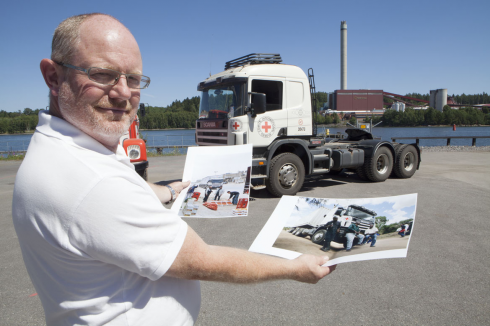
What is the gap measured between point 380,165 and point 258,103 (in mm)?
4944

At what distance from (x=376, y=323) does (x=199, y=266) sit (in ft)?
7.19

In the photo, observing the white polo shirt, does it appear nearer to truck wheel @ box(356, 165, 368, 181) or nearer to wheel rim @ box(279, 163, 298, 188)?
wheel rim @ box(279, 163, 298, 188)

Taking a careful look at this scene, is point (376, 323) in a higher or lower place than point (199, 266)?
lower

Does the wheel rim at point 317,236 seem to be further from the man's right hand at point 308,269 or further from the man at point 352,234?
the man's right hand at point 308,269

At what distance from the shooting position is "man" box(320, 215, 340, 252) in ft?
4.73

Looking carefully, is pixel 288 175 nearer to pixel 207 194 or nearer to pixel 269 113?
pixel 269 113

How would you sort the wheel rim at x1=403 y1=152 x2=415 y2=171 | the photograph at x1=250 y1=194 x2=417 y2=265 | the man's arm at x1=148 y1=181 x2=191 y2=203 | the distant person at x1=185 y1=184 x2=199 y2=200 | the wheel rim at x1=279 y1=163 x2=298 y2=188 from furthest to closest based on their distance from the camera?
the wheel rim at x1=403 y1=152 x2=415 y2=171, the wheel rim at x1=279 y1=163 x2=298 y2=188, the distant person at x1=185 y1=184 x2=199 y2=200, the man's arm at x1=148 y1=181 x2=191 y2=203, the photograph at x1=250 y1=194 x2=417 y2=265

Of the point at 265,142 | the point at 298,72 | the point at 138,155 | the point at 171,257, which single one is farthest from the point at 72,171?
the point at 298,72

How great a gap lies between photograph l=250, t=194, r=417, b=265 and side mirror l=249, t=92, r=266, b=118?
5320 mm

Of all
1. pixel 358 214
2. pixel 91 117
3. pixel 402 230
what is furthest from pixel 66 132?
pixel 402 230

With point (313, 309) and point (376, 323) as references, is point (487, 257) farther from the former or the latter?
point (313, 309)

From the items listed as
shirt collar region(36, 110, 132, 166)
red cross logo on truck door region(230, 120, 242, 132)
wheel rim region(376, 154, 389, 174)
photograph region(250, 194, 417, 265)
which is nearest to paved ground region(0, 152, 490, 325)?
photograph region(250, 194, 417, 265)

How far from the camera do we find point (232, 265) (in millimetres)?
1010

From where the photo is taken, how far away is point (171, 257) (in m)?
0.88
